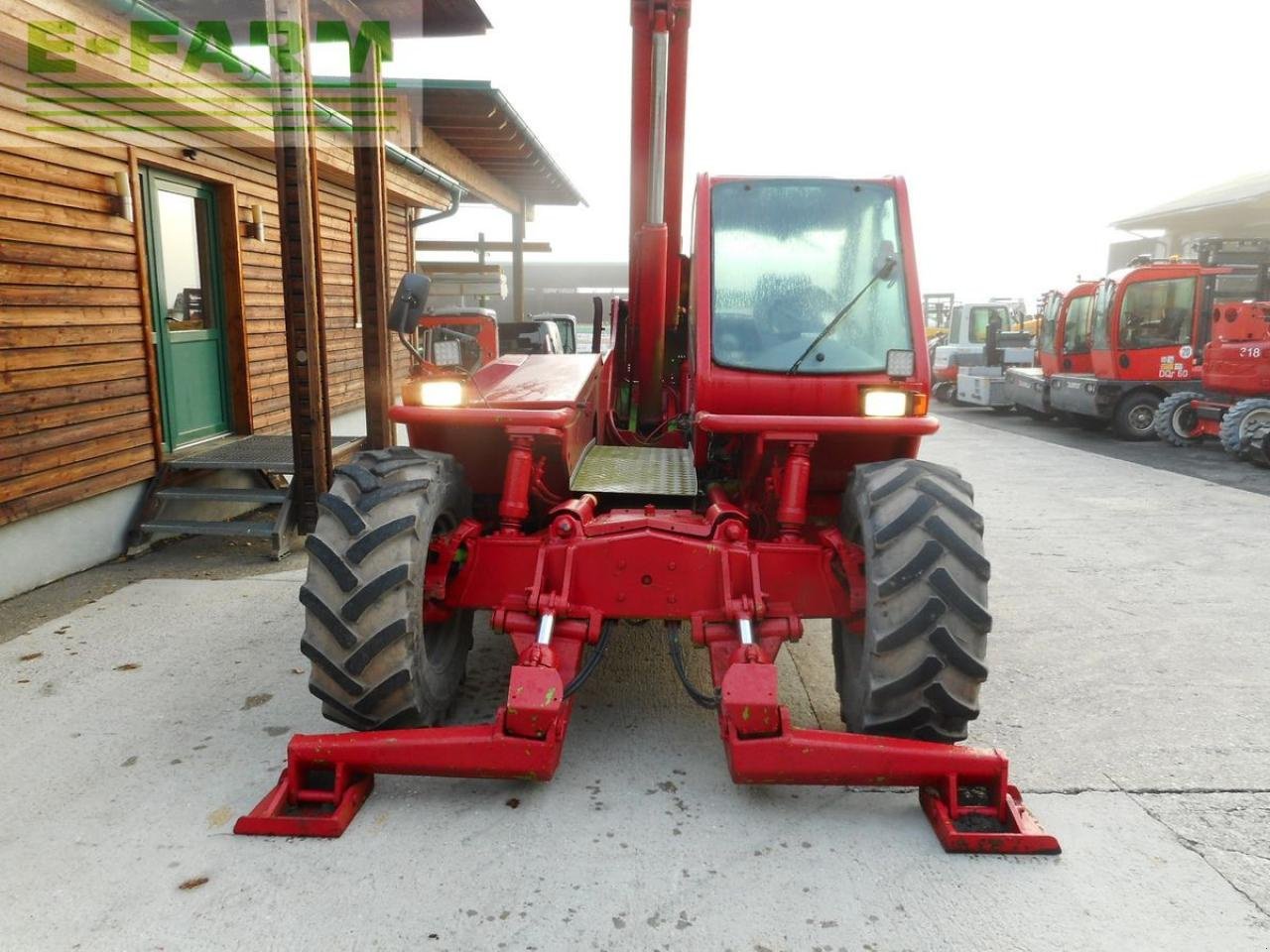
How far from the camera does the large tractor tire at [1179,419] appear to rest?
42.6 feet

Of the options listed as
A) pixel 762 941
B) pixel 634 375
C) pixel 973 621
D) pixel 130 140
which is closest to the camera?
pixel 762 941

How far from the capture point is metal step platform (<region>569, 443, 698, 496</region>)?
3.89 m

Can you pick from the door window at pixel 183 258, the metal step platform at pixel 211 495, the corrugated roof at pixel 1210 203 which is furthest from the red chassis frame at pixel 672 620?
the corrugated roof at pixel 1210 203

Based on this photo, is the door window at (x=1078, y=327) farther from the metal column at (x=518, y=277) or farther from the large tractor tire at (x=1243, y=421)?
the metal column at (x=518, y=277)

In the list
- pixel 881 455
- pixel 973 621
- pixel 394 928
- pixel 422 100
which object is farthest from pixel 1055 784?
pixel 422 100

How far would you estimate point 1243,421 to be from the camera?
11.0 m

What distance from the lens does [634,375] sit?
520 centimetres

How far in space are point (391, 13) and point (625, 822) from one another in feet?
24.4

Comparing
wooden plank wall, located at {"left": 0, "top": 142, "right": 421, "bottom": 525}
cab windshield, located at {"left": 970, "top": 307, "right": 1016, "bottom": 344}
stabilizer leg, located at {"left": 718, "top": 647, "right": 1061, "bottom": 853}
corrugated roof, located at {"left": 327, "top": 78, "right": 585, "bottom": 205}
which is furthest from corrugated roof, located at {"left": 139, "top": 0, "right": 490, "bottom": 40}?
cab windshield, located at {"left": 970, "top": 307, "right": 1016, "bottom": 344}

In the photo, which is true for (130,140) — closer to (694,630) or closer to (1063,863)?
(694,630)

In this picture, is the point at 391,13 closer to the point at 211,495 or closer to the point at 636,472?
the point at 211,495

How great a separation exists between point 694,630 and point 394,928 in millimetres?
1375

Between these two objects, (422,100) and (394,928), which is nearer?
(394,928)

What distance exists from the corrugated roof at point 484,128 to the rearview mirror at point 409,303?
5.53 m
